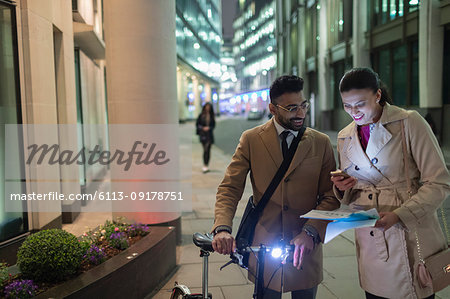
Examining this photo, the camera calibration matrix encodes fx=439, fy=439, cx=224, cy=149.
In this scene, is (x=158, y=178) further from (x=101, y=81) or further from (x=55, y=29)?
(x=101, y=81)

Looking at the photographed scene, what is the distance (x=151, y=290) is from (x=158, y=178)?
5.00 feet

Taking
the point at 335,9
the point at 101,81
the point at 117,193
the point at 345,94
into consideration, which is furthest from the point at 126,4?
the point at 335,9

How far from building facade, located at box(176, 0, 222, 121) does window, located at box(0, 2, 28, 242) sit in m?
35.2

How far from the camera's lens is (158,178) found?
5.68 metres

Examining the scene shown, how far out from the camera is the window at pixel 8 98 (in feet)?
17.1

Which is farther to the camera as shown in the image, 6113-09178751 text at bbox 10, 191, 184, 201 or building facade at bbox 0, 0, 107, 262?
6113-09178751 text at bbox 10, 191, 184, 201

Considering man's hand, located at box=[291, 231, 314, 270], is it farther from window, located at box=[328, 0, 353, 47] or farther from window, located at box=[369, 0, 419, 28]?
window, located at box=[328, 0, 353, 47]

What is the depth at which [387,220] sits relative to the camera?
7.47 ft

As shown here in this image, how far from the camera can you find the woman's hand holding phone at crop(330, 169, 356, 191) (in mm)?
2397

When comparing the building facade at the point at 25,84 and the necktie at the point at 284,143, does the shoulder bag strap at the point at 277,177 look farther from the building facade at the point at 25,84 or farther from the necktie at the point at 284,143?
the building facade at the point at 25,84

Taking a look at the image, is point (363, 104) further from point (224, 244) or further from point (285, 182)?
point (224, 244)

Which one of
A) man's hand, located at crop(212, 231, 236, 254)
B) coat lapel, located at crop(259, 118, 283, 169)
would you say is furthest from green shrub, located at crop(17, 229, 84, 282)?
coat lapel, located at crop(259, 118, 283, 169)

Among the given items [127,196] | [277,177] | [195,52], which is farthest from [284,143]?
[195,52]

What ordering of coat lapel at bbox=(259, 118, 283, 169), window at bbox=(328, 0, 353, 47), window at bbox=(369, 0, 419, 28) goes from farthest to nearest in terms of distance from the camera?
window at bbox=(328, 0, 353, 47) < window at bbox=(369, 0, 419, 28) < coat lapel at bbox=(259, 118, 283, 169)
